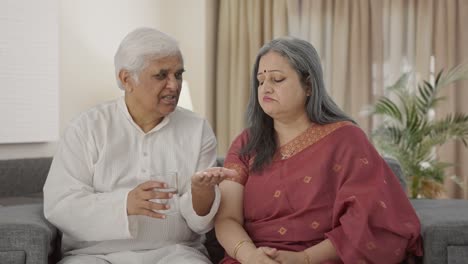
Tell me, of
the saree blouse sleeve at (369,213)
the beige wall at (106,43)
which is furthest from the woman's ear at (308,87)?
the beige wall at (106,43)

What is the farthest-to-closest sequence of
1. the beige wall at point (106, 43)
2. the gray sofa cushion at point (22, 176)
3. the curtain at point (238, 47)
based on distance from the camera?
the curtain at point (238, 47) < the beige wall at point (106, 43) < the gray sofa cushion at point (22, 176)

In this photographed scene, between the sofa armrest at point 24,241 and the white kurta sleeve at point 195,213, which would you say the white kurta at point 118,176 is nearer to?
the white kurta sleeve at point 195,213

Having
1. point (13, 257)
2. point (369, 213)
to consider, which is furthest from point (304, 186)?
point (13, 257)

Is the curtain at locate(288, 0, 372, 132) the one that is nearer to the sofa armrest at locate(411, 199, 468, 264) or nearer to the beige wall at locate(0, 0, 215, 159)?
the beige wall at locate(0, 0, 215, 159)

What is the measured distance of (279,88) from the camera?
2.60 m

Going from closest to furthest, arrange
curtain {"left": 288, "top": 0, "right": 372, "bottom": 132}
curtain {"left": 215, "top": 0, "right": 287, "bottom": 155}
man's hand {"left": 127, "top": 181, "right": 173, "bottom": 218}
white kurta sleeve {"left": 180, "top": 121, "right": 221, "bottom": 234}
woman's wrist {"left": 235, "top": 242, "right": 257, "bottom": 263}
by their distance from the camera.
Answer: man's hand {"left": 127, "top": 181, "right": 173, "bottom": 218}
woman's wrist {"left": 235, "top": 242, "right": 257, "bottom": 263}
white kurta sleeve {"left": 180, "top": 121, "right": 221, "bottom": 234}
curtain {"left": 288, "top": 0, "right": 372, "bottom": 132}
curtain {"left": 215, "top": 0, "right": 287, "bottom": 155}

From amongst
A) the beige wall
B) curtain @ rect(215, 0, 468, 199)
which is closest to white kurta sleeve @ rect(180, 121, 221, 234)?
the beige wall

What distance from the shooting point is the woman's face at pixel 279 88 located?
2596 mm

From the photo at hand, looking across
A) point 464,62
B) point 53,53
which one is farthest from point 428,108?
point 53,53

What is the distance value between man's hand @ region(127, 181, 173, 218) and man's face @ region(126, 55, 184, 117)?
1.22ft

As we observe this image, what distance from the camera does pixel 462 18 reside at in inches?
230

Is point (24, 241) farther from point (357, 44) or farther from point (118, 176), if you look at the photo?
point (357, 44)

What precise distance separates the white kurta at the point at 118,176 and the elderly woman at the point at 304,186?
147 millimetres

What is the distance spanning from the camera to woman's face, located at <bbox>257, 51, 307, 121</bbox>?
8.52 feet
